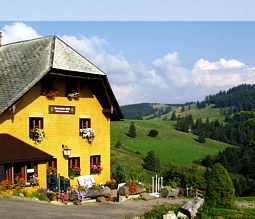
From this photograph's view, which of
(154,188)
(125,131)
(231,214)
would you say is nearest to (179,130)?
(125,131)

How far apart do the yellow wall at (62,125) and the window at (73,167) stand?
0.28m

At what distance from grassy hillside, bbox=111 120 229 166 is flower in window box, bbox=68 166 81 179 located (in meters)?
69.1

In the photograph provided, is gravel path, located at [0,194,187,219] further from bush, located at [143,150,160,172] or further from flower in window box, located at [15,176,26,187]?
bush, located at [143,150,160,172]

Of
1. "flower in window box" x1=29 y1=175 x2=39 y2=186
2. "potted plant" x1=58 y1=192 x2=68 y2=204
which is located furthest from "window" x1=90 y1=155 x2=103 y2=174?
"potted plant" x1=58 y1=192 x2=68 y2=204

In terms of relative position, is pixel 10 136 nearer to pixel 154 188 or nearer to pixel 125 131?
pixel 154 188

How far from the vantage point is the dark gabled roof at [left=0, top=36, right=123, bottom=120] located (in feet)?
79.1

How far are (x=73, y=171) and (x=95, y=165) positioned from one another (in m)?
2.33

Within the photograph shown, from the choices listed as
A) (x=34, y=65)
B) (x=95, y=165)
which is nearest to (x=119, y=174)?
(x=95, y=165)

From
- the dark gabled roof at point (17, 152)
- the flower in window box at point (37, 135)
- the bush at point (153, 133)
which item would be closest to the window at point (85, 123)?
the flower in window box at point (37, 135)

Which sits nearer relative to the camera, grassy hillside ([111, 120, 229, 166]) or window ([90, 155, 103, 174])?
window ([90, 155, 103, 174])

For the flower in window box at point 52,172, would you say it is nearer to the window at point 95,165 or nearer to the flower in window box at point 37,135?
the flower in window box at point 37,135

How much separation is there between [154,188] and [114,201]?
5346 mm

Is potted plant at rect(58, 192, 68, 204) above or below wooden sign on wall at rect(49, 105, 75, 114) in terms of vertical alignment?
below

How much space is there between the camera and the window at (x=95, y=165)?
2942 cm
